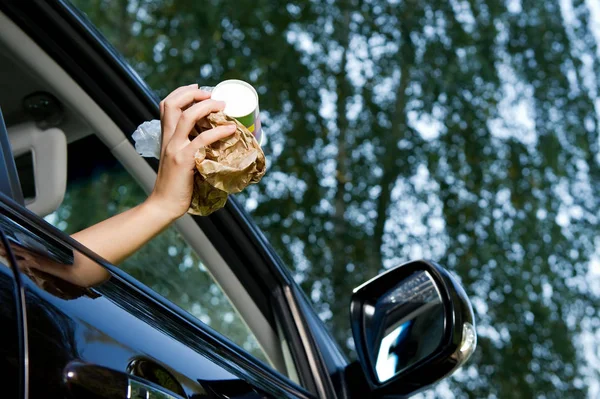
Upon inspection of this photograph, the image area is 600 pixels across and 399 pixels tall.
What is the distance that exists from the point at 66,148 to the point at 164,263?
278 mm

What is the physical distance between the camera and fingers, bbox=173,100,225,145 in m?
1.23

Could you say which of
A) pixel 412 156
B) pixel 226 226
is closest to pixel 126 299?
pixel 226 226

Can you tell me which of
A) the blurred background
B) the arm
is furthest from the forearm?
the blurred background

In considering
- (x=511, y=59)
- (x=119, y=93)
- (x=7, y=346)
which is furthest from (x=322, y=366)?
(x=511, y=59)

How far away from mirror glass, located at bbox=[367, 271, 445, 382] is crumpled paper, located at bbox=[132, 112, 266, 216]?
0.48m

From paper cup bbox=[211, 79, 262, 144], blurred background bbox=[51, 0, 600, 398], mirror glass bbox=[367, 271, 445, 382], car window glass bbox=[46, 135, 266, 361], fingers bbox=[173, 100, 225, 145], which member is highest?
fingers bbox=[173, 100, 225, 145]

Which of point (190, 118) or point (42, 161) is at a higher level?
point (190, 118)

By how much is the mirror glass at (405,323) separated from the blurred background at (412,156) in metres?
6.77

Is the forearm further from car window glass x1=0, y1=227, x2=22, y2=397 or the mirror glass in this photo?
the mirror glass

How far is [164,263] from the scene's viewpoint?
187 centimetres

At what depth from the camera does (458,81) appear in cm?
947

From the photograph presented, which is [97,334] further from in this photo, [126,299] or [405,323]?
[405,323]

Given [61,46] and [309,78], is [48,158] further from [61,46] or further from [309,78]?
[309,78]

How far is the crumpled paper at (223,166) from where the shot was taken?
121 cm
